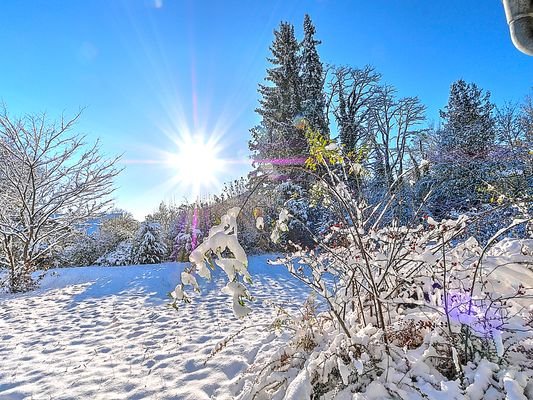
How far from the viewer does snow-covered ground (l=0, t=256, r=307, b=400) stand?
2508mm

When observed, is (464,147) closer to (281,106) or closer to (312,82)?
(312,82)

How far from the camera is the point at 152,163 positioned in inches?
440

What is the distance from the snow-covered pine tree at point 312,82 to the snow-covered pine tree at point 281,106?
44cm

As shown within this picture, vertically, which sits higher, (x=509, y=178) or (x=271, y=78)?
(x=271, y=78)

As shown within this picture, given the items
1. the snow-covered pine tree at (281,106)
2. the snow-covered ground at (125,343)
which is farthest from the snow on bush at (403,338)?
the snow-covered pine tree at (281,106)

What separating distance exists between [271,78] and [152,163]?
8337mm

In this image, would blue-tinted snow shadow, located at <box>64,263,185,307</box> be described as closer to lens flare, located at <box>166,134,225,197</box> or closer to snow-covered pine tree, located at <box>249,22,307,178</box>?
lens flare, located at <box>166,134,225,197</box>

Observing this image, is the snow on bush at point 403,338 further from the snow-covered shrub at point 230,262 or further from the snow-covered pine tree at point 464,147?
the snow-covered pine tree at point 464,147

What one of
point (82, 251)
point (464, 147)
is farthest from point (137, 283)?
point (464, 147)

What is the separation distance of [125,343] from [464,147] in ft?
45.2

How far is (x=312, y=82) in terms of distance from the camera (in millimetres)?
15023

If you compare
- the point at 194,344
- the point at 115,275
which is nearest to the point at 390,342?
the point at 194,344

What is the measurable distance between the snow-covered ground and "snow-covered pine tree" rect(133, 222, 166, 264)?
315cm

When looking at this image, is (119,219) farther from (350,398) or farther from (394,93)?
(394,93)
